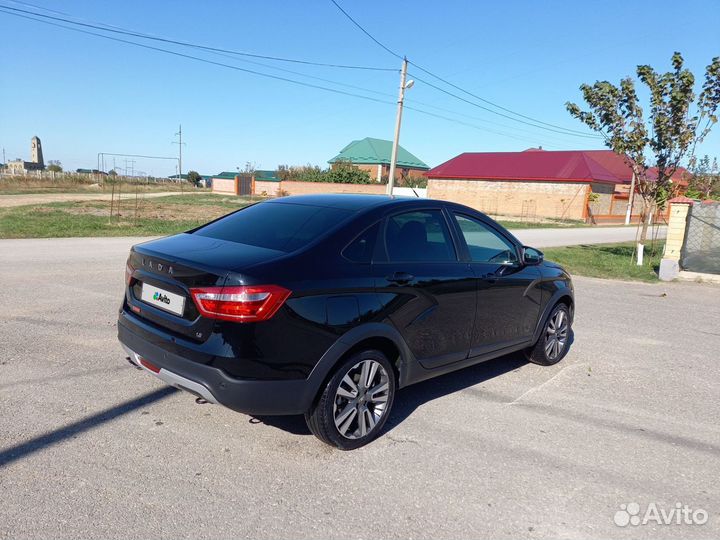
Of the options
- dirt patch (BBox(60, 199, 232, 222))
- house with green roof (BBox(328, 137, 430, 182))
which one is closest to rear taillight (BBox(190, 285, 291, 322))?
dirt patch (BBox(60, 199, 232, 222))

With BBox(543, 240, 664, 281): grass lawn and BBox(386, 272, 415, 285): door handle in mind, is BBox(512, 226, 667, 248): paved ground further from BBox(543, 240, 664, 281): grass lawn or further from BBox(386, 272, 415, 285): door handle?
BBox(386, 272, 415, 285): door handle

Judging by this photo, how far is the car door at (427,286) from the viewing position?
3.83 meters

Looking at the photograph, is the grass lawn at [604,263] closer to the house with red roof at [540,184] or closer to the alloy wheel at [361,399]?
the alloy wheel at [361,399]

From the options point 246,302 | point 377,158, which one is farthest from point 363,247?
point 377,158

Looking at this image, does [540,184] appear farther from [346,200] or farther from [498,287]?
[346,200]

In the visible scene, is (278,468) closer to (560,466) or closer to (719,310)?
(560,466)

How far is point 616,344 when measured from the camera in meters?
6.79

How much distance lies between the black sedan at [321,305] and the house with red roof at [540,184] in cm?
3974

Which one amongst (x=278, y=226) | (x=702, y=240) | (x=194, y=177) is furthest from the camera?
(x=194, y=177)

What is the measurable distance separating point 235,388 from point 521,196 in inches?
1713

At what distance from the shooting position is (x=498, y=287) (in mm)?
4746

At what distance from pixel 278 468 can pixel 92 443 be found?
120 cm

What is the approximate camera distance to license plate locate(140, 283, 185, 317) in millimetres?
3408

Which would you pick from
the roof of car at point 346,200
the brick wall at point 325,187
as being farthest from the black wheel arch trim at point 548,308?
the brick wall at point 325,187
